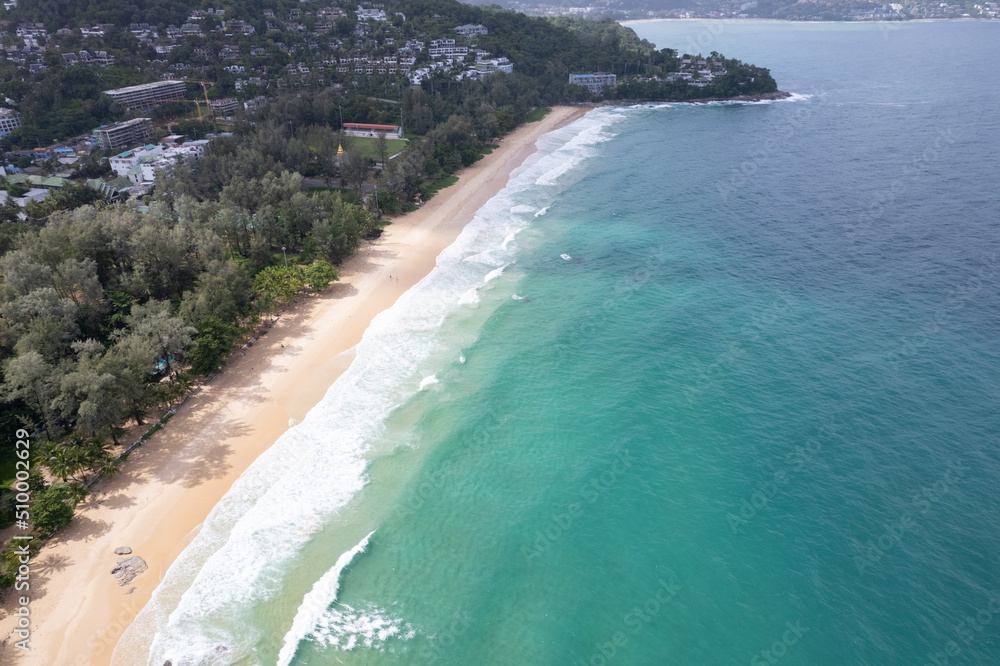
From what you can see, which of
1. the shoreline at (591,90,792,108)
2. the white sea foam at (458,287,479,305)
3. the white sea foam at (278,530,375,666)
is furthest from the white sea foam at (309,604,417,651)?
the shoreline at (591,90,792,108)

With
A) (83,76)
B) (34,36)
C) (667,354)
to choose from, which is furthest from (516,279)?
(34,36)

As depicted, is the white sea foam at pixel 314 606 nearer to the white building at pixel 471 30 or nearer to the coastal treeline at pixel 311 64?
the coastal treeline at pixel 311 64

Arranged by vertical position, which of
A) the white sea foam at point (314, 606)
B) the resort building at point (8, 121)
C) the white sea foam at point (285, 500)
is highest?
the resort building at point (8, 121)

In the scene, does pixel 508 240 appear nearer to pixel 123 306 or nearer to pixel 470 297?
pixel 470 297

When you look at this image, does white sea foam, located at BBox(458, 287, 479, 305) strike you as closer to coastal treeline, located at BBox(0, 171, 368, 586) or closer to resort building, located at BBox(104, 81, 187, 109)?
coastal treeline, located at BBox(0, 171, 368, 586)

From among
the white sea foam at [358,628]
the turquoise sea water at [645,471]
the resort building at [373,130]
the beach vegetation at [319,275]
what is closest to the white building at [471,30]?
the resort building at [373,130]

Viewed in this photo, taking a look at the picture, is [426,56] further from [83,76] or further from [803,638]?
[803,638]
